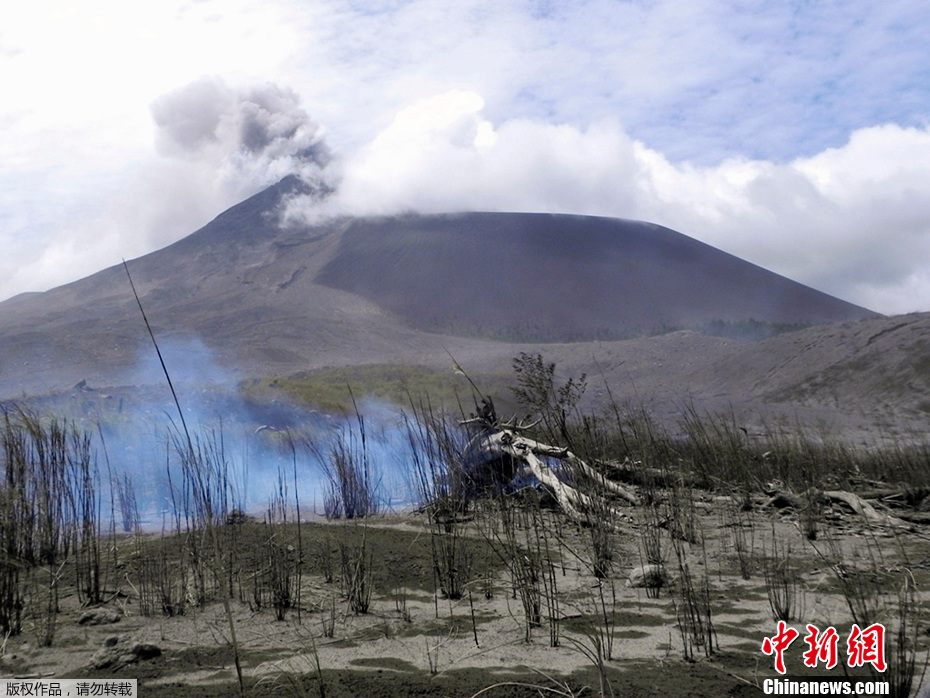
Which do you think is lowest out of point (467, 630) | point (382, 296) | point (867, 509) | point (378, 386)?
point (467, 630)

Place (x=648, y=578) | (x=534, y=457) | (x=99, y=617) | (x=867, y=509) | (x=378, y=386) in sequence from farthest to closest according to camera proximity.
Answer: (x=378, y=386) → (x=534, y=457) → (x=867, y=509) → (x=648, y=578) → (x=99, y=617)

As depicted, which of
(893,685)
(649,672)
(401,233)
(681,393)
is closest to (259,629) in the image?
(649,672)

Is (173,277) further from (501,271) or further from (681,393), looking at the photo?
(681,393)

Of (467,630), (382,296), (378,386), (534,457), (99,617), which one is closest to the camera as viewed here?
(467,630)

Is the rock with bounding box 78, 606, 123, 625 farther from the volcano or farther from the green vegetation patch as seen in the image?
the volcano

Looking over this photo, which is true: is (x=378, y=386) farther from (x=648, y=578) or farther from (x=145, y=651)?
(x=145, y=651)

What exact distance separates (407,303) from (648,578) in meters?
68.7

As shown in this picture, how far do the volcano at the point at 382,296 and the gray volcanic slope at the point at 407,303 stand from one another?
233 millimetres

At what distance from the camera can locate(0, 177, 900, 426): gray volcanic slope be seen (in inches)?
1481

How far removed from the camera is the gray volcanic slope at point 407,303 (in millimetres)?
37625

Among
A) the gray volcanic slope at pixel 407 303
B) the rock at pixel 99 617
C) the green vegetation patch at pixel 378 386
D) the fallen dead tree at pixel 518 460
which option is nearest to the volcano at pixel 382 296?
the gray volcanic slope at pixel 407 303

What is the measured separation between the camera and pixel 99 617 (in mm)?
4688

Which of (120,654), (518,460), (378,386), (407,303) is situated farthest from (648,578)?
(407,303)

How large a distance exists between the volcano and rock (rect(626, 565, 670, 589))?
106 feet
